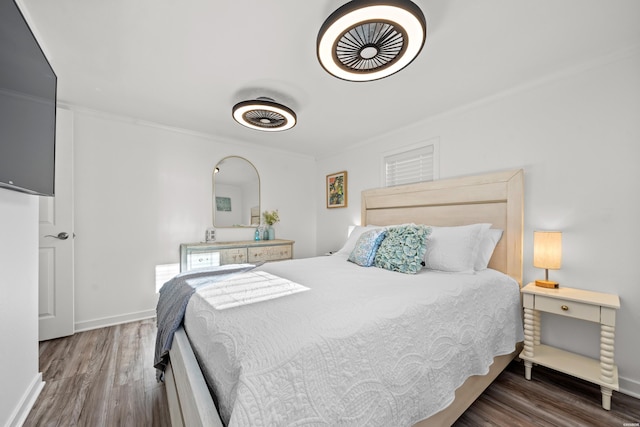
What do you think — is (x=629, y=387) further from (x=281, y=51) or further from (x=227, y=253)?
(x=227, y=253)

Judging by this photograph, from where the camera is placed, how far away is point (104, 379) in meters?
1.91

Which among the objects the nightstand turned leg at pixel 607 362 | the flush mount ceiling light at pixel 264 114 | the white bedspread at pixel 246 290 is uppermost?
the flush mount ceiling light at pixel 264 114

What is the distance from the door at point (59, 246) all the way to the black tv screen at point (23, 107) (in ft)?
4.21

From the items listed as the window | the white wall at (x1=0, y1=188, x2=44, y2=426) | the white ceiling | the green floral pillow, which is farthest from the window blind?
the white wall at (x1=0, y1=188, x2=44, y2=426)

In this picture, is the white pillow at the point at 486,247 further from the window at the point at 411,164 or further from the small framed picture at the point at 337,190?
the small framed picture at the point at 337,190

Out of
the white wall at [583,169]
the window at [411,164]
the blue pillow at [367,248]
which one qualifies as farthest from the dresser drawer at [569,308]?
the window at [411,164]

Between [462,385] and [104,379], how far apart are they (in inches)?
97.8

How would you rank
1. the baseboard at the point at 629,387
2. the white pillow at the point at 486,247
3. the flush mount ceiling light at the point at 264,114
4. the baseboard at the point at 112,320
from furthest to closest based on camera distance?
the baseboard at the point at 112,320, the flush mount ceiling light at the point at 264,114, the white pillow at the point at 486,247, the baseboard at the point at 629,387

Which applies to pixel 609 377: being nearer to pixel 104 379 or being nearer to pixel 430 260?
pixel 430 260

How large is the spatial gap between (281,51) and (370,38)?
2.23 ft

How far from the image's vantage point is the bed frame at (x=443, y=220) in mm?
1026

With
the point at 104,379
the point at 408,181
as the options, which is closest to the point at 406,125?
the point at 408,181

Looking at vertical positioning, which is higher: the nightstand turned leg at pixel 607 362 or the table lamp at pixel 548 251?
the table lamp at pixel 548 251

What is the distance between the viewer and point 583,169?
6.49ft
